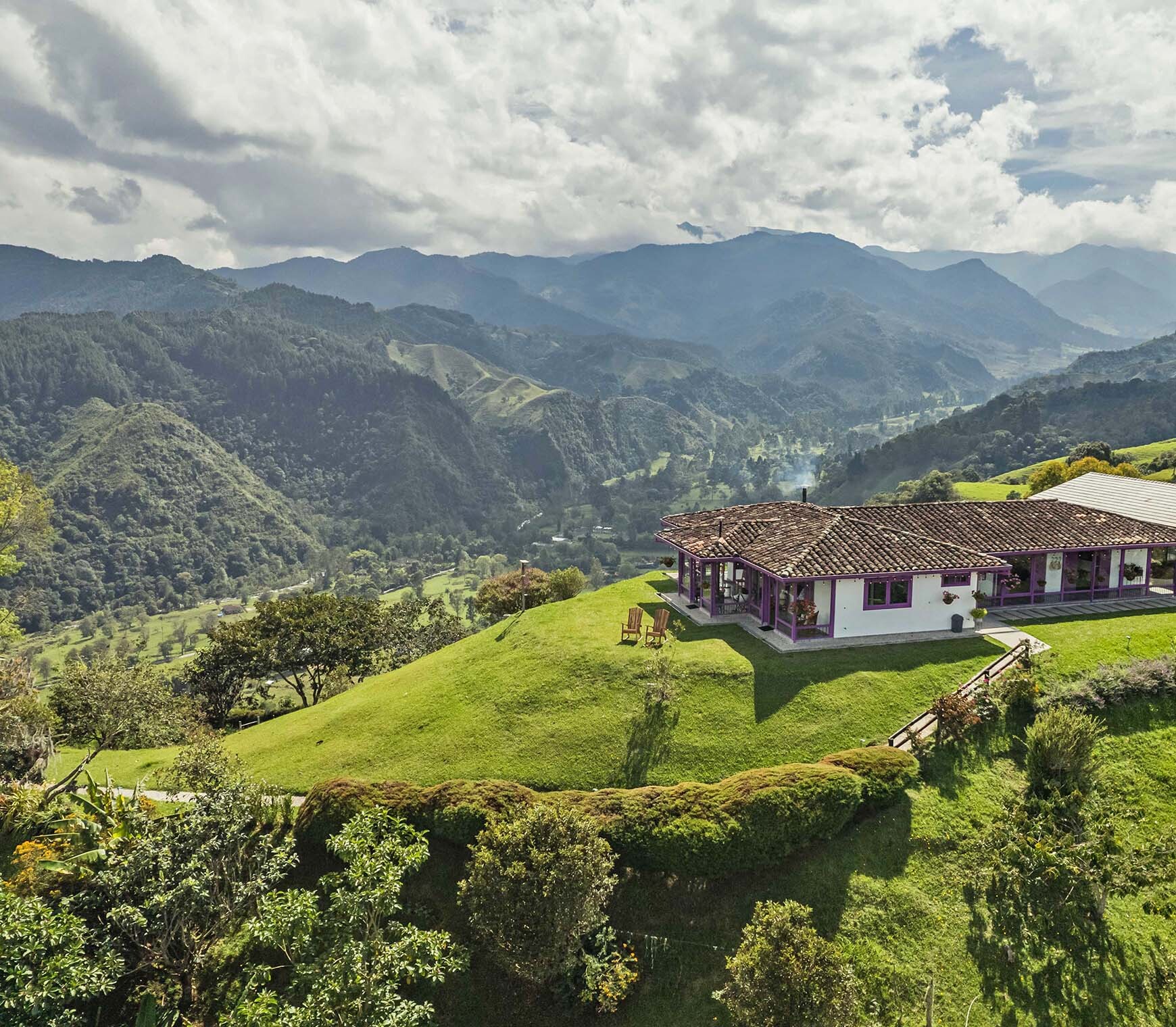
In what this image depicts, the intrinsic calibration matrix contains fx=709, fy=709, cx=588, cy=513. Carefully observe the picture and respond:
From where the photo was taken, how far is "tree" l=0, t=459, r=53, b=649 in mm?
35781

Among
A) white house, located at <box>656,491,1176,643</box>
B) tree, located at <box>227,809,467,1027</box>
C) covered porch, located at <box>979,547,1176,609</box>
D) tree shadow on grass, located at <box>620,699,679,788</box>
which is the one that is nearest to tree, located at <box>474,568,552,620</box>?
white house, located at <box>656,491,1176,643</box>

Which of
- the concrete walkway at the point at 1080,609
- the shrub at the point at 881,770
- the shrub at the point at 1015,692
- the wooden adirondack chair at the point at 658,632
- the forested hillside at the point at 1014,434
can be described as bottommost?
the shrub at the point at 881,770

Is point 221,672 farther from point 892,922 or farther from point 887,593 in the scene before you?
point 892,922

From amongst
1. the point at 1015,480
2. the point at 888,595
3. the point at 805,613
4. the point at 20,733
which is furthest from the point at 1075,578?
the point at 1015,480

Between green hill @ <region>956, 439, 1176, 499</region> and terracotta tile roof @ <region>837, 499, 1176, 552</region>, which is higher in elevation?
green hill @ <region>956, 439, 1176, 499</region>

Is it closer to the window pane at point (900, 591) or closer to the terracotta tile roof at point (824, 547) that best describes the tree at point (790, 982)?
the terracotta tile roof at point (824, 547)

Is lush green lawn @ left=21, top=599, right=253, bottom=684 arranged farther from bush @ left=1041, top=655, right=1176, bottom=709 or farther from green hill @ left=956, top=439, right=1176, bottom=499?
bush @ left=1041, top=655, right=1176, bottom=709

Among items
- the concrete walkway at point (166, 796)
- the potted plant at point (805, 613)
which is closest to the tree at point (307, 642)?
the concrete walkway at point (166, 796)

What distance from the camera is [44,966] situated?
1409cm

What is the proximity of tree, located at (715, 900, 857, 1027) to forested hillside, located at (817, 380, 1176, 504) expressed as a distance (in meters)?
166

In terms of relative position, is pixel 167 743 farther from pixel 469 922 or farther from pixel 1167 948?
pixel 1167 948

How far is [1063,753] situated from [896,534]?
12.4m

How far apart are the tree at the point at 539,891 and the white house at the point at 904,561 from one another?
13.9 m

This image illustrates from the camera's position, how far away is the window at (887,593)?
28328mm
